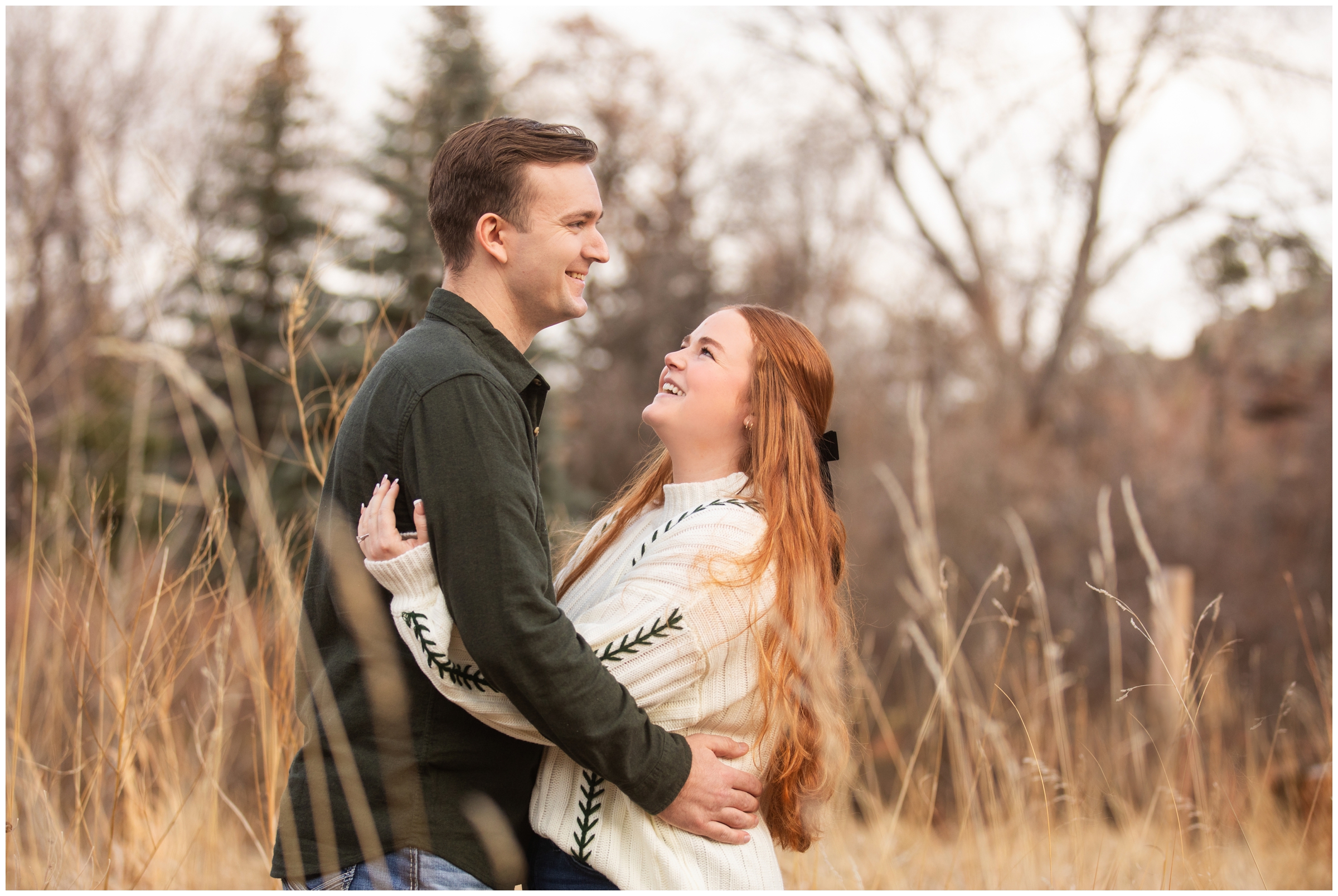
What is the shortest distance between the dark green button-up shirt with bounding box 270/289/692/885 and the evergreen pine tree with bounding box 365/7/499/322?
848cm

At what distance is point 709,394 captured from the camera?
1836mm

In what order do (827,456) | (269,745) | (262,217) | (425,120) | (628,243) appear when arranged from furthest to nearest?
(628,243) < (262,217) < (425,120) < (269,745) < (827,456)

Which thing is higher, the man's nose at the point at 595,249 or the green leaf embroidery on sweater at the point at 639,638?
the man's nose at the point at 595,249

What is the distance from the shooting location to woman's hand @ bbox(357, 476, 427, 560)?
1.38 metres

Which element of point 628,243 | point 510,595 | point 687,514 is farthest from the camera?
point 628,243

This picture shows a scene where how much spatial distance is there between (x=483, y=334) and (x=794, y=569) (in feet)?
2.12

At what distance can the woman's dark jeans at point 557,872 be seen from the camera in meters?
1.53

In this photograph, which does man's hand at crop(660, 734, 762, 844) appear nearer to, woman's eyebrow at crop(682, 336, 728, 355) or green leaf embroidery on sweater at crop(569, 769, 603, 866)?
green leaf embroidery on sweater at crop(569, 769, 603, 866)

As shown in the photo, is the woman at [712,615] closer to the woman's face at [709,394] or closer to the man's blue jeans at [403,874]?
the woman's face at [709,394]

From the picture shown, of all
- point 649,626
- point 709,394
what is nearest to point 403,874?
point 649,626

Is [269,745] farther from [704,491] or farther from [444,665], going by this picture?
[704,491]

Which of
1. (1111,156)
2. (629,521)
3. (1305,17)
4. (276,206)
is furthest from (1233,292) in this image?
(629,521)

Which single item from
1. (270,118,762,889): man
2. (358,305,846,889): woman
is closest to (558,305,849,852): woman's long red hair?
(358,305,846,889): woman

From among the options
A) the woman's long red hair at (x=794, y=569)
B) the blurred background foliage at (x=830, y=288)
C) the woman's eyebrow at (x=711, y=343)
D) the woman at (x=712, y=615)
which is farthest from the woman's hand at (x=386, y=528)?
the blurred background foliage at (x=830, y=288)
